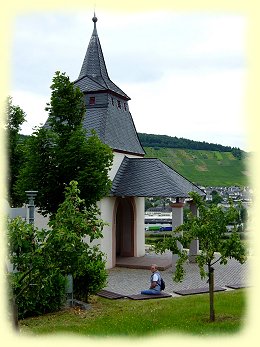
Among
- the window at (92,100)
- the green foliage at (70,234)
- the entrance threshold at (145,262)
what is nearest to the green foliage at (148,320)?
the green foliage at (70,234)

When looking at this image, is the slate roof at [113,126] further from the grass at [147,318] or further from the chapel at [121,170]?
the grass at [147,318]

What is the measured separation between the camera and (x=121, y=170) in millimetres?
23578

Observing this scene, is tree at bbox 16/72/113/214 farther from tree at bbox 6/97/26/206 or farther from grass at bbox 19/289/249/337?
tree at bbox 6/97/26/206

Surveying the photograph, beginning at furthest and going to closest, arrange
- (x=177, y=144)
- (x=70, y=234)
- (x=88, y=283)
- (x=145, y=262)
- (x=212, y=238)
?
(x=177, y=144) < (x=145, y=262) < (x=88, y=283) < (x=212, y=238) < (x=70, y=234)

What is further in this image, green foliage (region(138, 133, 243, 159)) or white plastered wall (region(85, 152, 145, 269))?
green foliage (region(138, 133, 243, 159))

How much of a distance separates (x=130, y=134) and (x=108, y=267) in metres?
7.97

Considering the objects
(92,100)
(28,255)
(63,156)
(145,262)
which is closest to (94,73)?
(92,100)

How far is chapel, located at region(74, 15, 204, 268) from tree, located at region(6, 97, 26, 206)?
3.25m

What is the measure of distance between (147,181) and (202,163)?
85022 millimetres

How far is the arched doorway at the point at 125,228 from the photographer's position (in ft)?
82.5

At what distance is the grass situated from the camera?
34.0ft

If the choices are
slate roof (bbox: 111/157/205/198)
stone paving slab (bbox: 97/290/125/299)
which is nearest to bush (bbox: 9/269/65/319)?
stone paving slab (bbox: 97/290/125/299)

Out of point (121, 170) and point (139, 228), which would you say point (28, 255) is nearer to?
point (121, 170)

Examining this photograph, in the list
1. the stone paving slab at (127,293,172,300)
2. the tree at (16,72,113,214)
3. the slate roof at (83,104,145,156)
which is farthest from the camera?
the slate roof at (83,104,145,156)
